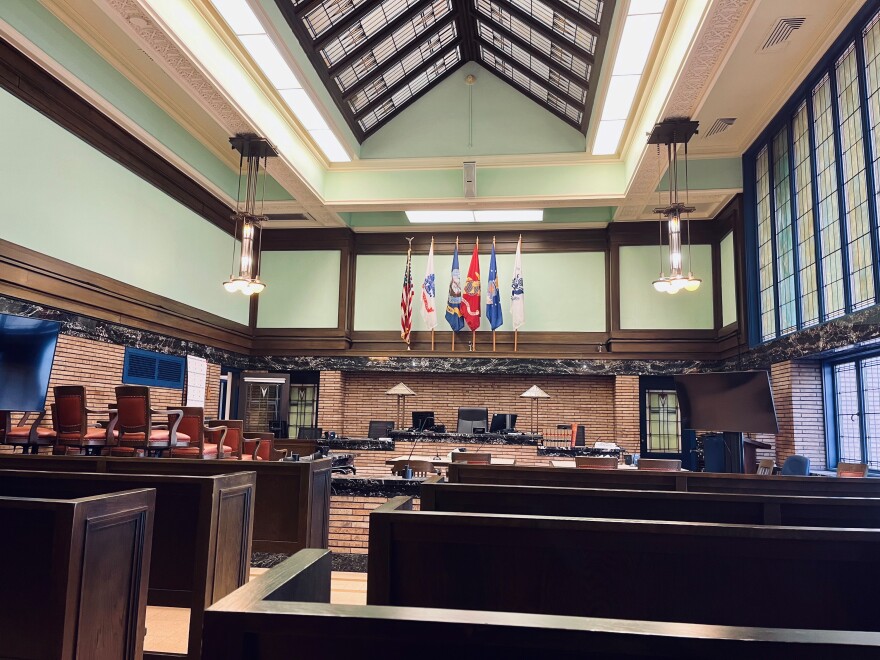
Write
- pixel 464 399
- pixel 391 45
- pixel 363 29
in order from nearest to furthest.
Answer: pixel 363 29, pixel 391 45, pixel 464 399

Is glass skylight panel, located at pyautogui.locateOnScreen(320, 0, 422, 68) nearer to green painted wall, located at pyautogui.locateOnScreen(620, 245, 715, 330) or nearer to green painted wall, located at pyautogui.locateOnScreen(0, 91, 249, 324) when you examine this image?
green painted wall, located at pyautogui.locateOnScreen(0, 91, 249, 324)

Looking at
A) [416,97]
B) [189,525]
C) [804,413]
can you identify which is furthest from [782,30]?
[189,525]

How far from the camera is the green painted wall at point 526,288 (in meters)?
12.3

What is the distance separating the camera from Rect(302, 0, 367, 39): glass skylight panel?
7.95 metres

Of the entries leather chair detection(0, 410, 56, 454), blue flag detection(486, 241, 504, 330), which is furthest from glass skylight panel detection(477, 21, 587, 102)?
leather chair detection(0, 410, 56, 454)

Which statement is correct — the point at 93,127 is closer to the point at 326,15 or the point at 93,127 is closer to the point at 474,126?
the point at 326,15

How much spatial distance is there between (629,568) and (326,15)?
26.9 ft

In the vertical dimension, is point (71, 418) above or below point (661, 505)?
above

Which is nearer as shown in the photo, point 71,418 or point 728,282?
point 71,418

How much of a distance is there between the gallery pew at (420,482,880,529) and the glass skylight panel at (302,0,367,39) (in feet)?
23.5

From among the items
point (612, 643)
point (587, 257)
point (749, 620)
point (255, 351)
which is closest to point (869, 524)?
point (749, 620)

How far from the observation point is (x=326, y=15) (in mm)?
8133

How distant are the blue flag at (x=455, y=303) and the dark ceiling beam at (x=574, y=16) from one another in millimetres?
5030

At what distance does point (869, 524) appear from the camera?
2734 mm
